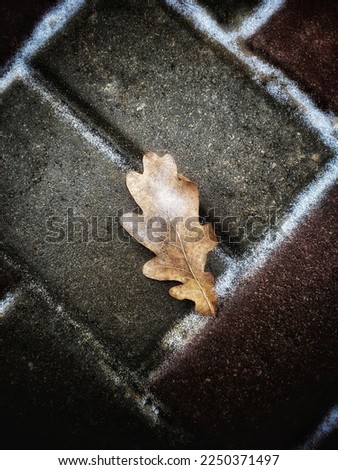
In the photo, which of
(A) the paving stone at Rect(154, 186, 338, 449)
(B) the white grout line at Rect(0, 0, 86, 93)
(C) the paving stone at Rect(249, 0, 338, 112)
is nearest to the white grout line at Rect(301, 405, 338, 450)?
(A) the paving stone at Rect(154, 186, 338, 449)

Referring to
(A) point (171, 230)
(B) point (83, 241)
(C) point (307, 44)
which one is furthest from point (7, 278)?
(C) point (307, 44)

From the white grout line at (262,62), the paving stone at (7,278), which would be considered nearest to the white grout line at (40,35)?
the white grout line at (262,62)

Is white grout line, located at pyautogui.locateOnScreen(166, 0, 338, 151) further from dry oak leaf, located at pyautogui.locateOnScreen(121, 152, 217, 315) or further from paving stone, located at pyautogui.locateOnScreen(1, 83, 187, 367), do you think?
paving stone, located at pyautogui.locateOnScreen(1, 83, 187, 367)

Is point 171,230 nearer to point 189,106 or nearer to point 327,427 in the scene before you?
point 189,106

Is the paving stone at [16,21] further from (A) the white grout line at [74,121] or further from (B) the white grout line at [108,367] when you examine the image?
(B) the white grout line at [108,367]

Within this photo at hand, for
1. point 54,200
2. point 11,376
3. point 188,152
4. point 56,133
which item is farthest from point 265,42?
point 11,376

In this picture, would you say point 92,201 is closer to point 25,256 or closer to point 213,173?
point 25,256
